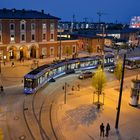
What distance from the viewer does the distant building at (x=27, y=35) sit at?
2440 inches

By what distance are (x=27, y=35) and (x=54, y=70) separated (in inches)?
807

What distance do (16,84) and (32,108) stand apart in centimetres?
1221

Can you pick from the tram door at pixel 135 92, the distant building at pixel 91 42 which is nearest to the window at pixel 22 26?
the distant building at pixel 91 42

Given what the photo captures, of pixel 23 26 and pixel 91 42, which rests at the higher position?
pixel 23 26

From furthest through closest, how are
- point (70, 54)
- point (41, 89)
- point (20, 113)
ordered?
1. point (70, 54)
2. point (41, 89)
3. point (20, 113)

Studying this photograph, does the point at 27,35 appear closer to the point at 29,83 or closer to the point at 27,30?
the point at 27,30

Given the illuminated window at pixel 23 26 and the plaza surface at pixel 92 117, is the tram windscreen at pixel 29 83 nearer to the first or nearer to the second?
the plaza surface at pixel 92 117

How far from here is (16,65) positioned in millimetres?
60125

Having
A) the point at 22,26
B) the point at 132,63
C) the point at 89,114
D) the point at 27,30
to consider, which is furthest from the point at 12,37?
the point at 89,114

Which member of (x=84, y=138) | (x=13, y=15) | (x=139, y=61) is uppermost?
(x=13, y=15)

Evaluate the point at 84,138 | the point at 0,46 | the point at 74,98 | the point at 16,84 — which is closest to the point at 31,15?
the point at 0,46

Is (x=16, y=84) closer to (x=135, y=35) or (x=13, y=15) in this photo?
(x=13, y=15)

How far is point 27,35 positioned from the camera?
65438 millimetres

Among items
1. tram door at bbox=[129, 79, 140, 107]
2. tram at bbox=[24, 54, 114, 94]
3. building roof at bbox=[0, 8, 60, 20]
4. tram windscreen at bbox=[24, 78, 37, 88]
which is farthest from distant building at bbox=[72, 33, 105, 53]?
tram door at bbox=[129, 79, 140, 107]
